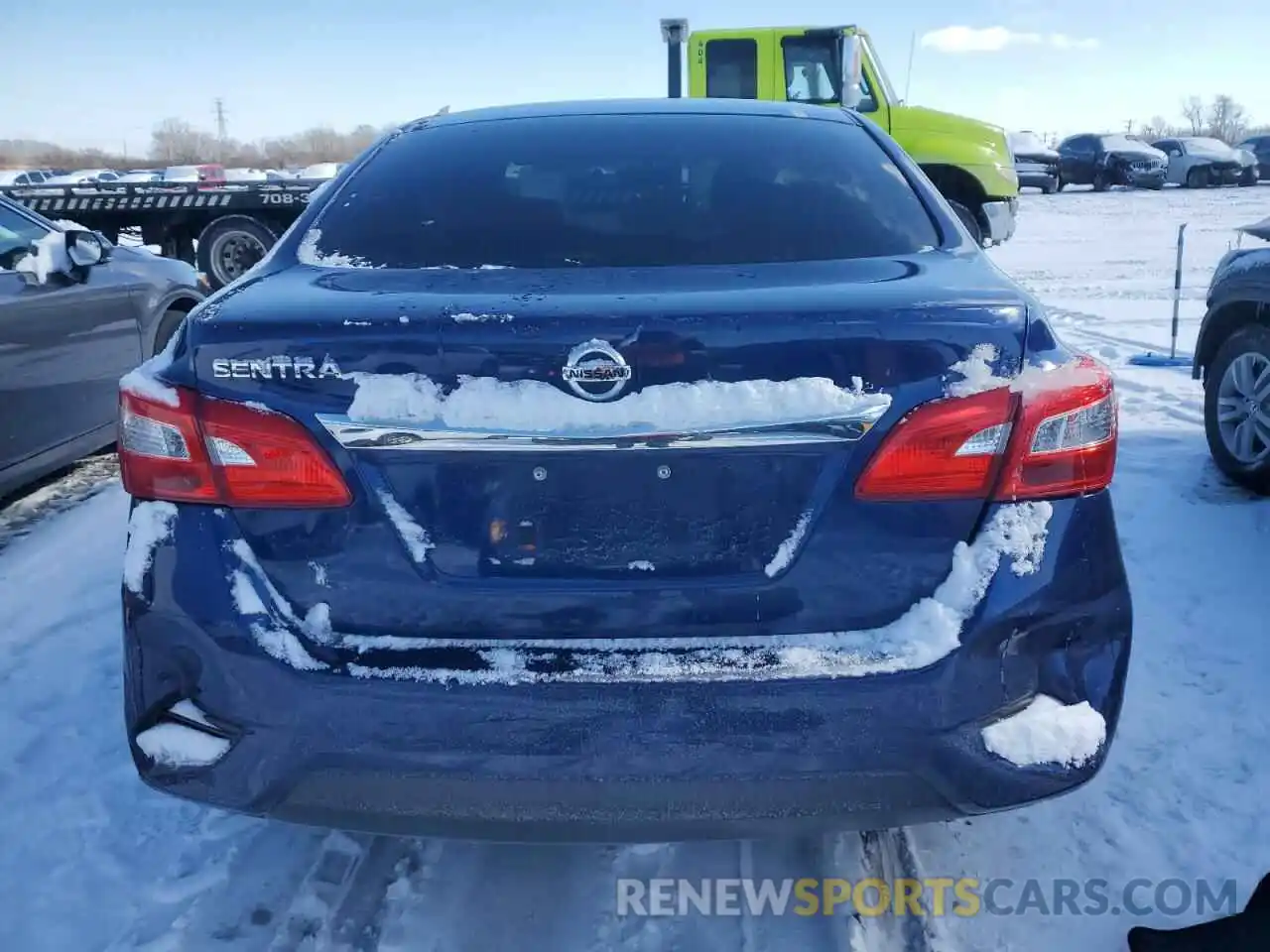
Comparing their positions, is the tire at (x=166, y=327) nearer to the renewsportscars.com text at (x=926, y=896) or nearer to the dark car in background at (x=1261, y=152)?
the renewsportscars.com text at (x=926, y=896)

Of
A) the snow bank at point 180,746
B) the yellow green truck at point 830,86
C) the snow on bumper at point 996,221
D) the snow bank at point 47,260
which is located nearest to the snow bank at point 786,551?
the snow bank at point 180,746

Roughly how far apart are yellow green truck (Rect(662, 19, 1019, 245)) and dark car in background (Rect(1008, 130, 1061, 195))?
1794cm

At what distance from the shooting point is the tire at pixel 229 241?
11.9 meters

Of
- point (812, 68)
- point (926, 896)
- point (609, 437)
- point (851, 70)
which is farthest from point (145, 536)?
point (812, 68)

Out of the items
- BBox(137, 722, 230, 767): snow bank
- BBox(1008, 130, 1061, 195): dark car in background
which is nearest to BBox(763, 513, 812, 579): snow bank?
BBox(137, 722, 230, 767): snow bank

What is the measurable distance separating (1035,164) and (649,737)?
2970 cm

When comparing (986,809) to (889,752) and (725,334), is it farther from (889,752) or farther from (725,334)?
(725,334)

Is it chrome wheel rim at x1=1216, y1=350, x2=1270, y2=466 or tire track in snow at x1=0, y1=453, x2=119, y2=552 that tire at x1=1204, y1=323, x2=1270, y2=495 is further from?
tire track in snow at x1=0, y1=453, x2=119, y2=552

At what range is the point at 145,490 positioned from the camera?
6.14 feet

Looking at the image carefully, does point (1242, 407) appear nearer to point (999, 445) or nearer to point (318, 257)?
point (999, 445)

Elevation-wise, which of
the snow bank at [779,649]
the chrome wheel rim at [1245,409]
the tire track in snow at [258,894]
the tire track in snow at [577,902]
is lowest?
Result: the tire track in snow at [577,902]

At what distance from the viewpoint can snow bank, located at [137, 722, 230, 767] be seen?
6.01ft

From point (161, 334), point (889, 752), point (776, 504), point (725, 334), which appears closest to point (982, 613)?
point (889, 752)

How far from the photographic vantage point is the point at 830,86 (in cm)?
1017
